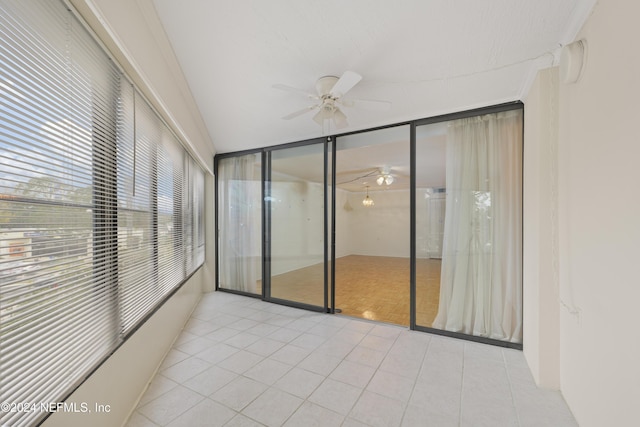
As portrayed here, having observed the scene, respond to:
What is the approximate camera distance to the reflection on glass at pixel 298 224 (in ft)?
12.6

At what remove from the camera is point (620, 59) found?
4.15 feet

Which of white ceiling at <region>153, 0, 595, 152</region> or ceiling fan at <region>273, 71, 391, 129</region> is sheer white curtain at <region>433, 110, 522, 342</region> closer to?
white ceiling at <region>153, 0, 595, 152</region>

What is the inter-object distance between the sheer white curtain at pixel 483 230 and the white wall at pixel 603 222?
742 millimetres

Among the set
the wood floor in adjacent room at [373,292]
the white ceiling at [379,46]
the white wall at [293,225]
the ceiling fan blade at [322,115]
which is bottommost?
the wood floor in adjacent room at [373,292]

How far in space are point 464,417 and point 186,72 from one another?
11.9 feet

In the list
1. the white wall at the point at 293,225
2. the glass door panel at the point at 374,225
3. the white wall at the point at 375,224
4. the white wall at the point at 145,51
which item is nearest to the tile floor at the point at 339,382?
the glass door panel at the point at 374,225

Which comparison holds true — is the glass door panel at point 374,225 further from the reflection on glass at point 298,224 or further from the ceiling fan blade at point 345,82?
the ceiling fan blade at point 345,82

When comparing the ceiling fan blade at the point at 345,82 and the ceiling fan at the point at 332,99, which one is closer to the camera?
the ceiling fan blade at the point at 345,82

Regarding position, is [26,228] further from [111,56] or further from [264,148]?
[264,148]

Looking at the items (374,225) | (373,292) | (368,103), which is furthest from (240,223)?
(374,225)

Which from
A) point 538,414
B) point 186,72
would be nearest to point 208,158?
point 186,72

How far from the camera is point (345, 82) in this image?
1989 mm

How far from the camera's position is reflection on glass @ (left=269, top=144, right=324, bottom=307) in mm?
3848

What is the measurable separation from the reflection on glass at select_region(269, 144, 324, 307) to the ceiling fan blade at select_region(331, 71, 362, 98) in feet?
5.40
